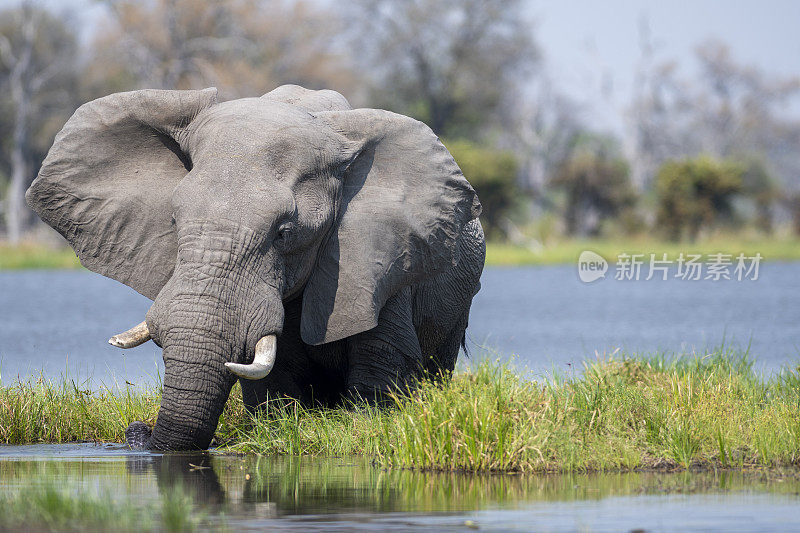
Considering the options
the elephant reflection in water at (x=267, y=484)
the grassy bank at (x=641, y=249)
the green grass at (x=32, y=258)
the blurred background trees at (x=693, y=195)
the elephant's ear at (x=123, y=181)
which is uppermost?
the blurred background trees at (x=693, y=195)

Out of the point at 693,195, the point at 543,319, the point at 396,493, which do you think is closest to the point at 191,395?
the point at 396,493

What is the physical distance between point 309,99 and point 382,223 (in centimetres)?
125

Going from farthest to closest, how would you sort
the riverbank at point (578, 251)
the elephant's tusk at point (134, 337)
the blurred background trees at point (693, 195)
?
the blurred background trees at point (693, 195), the riverbank at point (578, 251), the elephant's tusk at point (134, 337)

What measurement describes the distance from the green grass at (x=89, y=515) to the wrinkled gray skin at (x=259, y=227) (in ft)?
5.36

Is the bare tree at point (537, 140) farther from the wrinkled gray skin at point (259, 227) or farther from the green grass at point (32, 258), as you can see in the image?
the wrinkled gray skin at point (259, 227)

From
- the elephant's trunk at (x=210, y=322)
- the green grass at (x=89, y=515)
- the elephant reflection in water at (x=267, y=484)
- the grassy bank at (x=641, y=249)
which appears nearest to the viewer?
the green grass at (x=89, y=515)

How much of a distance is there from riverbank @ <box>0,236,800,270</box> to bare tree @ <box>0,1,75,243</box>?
616cm

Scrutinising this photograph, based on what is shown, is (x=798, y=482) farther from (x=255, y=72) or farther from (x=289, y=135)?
(x=255, y=72)

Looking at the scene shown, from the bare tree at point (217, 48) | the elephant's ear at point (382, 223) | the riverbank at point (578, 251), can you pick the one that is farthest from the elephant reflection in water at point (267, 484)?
the bare tree at point (217, 48)

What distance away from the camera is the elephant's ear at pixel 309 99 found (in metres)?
9.62

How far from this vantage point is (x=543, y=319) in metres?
27.5

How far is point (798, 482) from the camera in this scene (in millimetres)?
7586

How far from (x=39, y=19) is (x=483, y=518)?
189ft

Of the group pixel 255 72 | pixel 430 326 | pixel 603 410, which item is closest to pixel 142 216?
pixel 430 326
